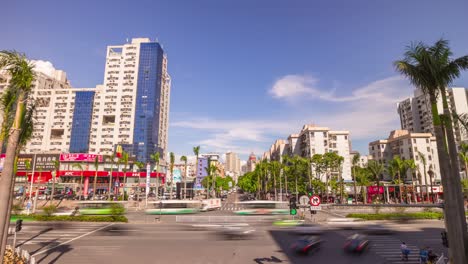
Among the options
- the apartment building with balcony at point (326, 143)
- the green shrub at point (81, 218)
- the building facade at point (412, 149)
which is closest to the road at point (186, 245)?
the green shrub at point (81, 218)

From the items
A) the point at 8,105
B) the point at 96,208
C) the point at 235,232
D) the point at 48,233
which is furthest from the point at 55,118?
the point at 8,105

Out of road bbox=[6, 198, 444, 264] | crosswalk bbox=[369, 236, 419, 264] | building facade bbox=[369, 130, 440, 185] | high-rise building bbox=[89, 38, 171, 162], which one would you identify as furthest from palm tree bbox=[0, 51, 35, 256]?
high-rise building bbox=[89, 38, 171, 162]

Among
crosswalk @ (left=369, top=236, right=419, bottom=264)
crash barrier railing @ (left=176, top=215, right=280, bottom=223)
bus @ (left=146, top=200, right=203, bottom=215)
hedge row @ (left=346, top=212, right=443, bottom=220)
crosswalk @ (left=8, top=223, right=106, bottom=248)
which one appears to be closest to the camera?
crosswalk @ (left=369, top=236, right=419, bottom=264)

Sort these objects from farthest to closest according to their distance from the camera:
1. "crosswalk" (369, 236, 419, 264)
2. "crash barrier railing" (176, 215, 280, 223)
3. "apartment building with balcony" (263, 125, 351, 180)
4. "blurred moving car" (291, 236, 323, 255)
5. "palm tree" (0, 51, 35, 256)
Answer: "apartment building with balcony" (263, 125, 351, 180) → "crash barrier railing" (176, 215, 280, 223) → "blurred moving car" (291, 236, 323, 255) → "crosswalk" (369, 236, 419, 264) → "palm tree" (0, 51, 35, 256)

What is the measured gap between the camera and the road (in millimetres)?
19344

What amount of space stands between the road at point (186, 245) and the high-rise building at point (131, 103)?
322 ft

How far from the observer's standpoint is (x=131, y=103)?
132 m

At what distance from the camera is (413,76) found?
472 inches

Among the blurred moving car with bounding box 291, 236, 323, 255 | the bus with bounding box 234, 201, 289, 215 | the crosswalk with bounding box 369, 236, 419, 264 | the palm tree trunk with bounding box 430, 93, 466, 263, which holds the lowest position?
the crosswalk with bounding box 369, 236, 419, 264

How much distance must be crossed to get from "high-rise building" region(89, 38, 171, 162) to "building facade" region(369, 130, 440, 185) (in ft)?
338

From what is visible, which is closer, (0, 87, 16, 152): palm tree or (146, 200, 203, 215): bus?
(0, 87, 16, 152): palm tree

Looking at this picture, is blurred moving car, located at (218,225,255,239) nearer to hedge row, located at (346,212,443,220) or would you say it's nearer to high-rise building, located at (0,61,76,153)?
hedge row, located at (346,212,443,220)

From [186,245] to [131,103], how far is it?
394ft

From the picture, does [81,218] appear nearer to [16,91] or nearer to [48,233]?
[48,233]
